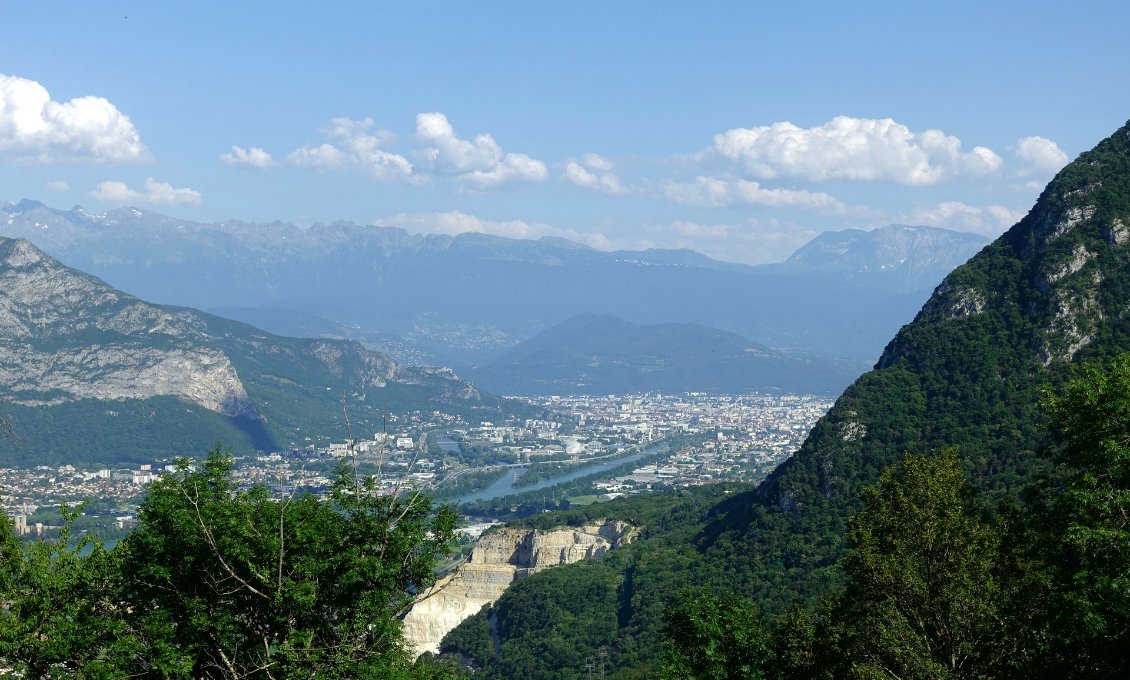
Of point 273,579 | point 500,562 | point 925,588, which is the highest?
point 925,588

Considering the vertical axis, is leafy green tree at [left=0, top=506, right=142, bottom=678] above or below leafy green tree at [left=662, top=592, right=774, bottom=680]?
above

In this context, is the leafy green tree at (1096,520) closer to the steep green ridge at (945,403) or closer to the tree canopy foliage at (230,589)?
the tree canopy foliage at (230,589)

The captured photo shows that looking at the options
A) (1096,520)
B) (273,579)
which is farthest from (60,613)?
(1096,520)

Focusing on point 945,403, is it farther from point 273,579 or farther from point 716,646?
point 273,579

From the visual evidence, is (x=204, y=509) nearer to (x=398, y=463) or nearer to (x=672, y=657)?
(x=672, y=657)

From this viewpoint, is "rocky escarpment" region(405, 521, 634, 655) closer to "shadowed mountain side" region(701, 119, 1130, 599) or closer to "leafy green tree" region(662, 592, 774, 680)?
"shadowed mountain side" region(701, 119, 1130, 599)

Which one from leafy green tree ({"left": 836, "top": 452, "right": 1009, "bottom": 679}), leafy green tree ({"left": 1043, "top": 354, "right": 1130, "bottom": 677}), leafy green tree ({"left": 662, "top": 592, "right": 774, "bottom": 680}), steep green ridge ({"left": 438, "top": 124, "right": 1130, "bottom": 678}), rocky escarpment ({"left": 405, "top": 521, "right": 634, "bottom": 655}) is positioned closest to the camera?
leafy green tree ({"left": 1043, "top": 354, "right": 1130, "bottom": 677})

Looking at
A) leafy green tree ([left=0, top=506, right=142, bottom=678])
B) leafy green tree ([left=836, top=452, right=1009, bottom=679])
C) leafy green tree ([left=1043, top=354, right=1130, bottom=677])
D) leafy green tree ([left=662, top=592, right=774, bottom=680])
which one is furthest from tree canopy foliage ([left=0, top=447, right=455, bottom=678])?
leafy green tree ([left=1043, top=354, right=1130, bottom=677])
